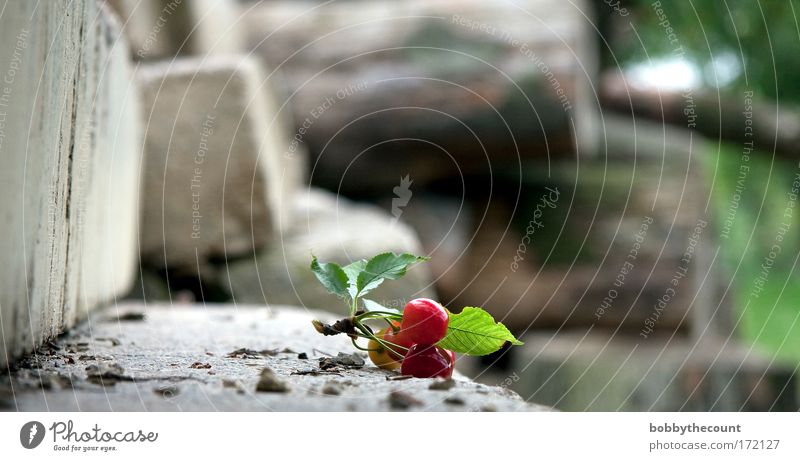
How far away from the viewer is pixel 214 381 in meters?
0.57

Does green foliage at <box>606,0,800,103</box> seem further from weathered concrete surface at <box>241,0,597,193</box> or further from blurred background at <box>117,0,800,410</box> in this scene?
weathered concrete surface at <box>241,0,597,193</box>

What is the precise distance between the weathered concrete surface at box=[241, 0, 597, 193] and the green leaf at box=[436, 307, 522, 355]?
1.55 m

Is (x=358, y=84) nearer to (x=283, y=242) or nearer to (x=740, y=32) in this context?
(x=283, y=242)

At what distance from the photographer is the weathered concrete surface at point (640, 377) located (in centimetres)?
224

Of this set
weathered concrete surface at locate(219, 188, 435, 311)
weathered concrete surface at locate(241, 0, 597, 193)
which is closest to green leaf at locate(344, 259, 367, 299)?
weathered concrete surface at locate(219, 188, 435, 311)

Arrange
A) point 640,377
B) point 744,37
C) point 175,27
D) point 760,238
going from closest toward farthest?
point 175,27 < point 640,377 < point 744,37 < point 760,238

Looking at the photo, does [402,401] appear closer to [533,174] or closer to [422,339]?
[422,339]

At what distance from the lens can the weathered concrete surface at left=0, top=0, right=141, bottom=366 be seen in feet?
1.83

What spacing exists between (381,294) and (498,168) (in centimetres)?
116

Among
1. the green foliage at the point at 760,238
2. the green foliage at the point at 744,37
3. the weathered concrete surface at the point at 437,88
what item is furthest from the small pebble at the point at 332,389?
the green foliage at the point at 760,238

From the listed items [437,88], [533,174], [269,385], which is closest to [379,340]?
[269,385]

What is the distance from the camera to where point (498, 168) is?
8.23 ft

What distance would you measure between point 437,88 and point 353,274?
5.43 feet
